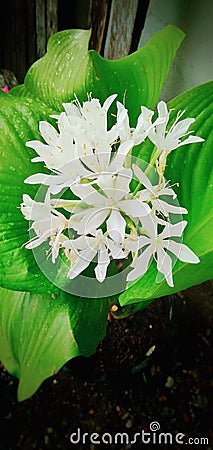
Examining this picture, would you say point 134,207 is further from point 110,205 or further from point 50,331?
point 50,331

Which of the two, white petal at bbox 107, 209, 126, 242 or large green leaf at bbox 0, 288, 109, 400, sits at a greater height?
white petal at bbox 107, 209, 126, 242

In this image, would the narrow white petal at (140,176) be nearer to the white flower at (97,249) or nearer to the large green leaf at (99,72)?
the white flower at (97,249)

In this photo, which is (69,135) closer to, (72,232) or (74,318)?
(72,232)

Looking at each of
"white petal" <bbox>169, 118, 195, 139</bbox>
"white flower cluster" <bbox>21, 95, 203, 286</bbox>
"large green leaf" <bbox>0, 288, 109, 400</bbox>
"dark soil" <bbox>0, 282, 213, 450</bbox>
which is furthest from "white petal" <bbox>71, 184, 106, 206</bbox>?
"dark soil" <bbox>0, 282, 213, 450</bbox>

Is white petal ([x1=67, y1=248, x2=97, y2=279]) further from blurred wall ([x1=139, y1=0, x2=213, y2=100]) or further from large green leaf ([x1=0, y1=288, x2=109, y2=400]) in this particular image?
blurred wall ([x1=139, y1=0, x2=213, y2=100])

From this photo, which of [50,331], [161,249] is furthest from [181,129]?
[50,331]

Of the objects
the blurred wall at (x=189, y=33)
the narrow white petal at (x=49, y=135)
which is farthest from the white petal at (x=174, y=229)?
the blurred wall at (x=189, y=33)

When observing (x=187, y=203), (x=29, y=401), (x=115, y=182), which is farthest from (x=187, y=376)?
(x=115, y=182)
